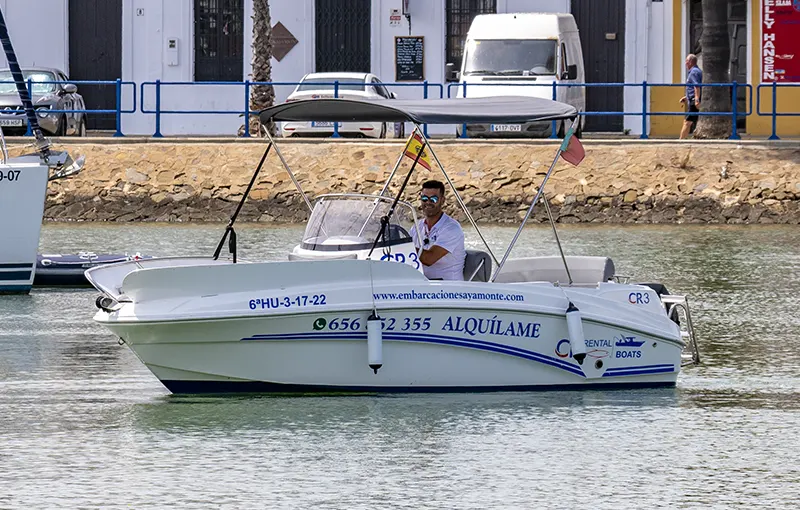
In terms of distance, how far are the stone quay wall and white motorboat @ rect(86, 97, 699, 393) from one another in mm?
15021

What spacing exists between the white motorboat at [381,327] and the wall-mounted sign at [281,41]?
2375 centimetres

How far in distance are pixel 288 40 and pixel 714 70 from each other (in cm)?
1020

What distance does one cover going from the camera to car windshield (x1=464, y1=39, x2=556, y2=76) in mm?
29656

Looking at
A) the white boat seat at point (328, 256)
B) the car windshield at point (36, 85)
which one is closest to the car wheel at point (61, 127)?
the car windshield at point (36, 85)

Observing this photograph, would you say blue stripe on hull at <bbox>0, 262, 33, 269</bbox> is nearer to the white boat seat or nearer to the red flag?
the white boat seat

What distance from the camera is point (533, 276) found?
12.6m

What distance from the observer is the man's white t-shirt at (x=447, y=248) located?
468 inches

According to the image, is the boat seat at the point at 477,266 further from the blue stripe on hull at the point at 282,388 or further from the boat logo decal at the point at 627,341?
the boat logo decal at the point at 627,341

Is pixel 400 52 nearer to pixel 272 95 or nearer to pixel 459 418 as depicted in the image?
pixel 272 95

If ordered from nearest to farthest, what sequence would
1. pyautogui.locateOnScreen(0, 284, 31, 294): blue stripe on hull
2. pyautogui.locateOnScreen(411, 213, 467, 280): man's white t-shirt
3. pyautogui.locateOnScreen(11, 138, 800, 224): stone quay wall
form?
pyautogui.locateOnScreen(411, 213, 467, 280): man's white t-shirt < pyautogui.locateOnScreen(0, 284, 31, 294): blue stripe on hull < pyautogui.locateOnScreen(11, 138, 800, 224): stone quay wall

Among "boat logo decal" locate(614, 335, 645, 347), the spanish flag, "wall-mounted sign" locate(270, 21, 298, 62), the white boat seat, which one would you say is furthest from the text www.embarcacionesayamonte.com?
"wall-mounted sign" locate(270, 21, 298, 62)

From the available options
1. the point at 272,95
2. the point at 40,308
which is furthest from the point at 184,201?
the point at 40,308

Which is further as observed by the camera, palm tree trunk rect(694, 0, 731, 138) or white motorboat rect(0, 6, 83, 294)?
palm tree trunk rect(694, 0, 731, 138)

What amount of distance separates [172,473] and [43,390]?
266cm
